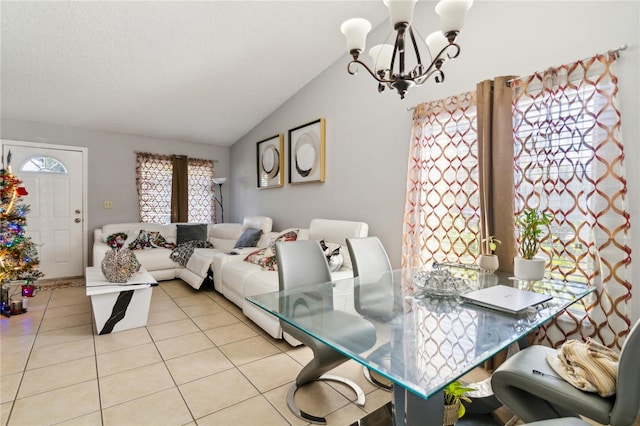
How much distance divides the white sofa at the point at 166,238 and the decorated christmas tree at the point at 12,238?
0.95 metres

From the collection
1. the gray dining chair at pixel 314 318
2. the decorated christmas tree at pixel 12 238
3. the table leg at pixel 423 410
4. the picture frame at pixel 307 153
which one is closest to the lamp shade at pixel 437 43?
the gray dining chair at pixel 314 318

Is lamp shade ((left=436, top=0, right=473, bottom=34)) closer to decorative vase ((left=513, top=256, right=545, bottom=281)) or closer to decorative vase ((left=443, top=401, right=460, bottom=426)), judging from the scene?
decorative vase ((left=513, top=256, right=545, bottom=281))

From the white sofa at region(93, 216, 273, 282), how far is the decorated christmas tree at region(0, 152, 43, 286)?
952 millimetres

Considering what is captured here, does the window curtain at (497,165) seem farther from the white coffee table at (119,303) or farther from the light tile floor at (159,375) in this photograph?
the white coffee table at (119,303)

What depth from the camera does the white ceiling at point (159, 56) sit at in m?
2.72

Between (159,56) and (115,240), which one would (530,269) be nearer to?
(159,56)

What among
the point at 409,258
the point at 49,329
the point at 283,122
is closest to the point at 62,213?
the point at 49,329

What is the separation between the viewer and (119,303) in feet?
9.25

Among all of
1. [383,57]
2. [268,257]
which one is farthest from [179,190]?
[383,57]

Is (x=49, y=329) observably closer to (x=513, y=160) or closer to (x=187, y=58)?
(x=187, y=58)

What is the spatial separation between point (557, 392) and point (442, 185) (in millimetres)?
1802

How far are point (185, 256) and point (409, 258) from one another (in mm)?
3241

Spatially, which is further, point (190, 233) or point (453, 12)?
point (190, 233)

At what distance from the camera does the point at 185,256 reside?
181 inches
